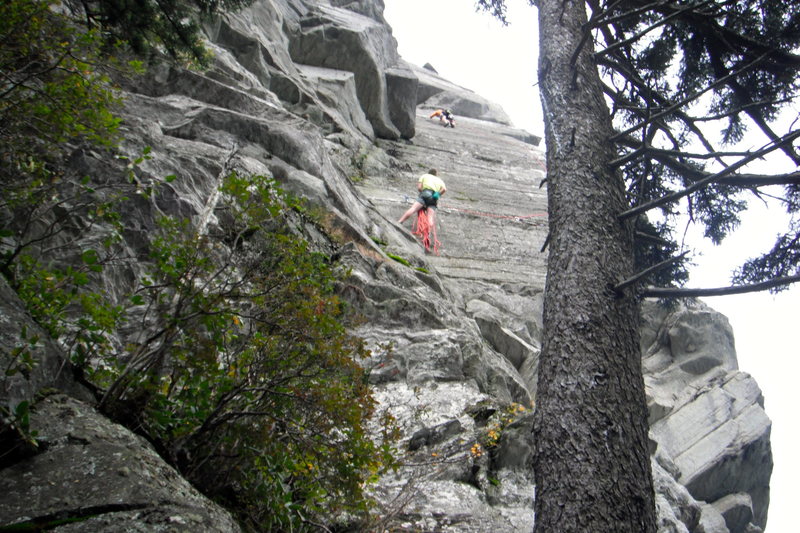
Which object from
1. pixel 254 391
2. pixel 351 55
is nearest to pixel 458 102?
pixel 351 55

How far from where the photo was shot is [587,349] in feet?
12.6

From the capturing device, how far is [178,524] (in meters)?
2.43

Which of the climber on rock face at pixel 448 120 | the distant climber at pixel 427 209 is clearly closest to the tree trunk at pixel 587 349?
the distant climber at pixel 427 209

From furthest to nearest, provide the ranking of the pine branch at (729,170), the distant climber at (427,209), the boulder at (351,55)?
the boulder at (351,55), the distant climber at (427,209), the pine branch at (729,170)

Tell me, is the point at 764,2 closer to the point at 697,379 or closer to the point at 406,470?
the point at 406,470

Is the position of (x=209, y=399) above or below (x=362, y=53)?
below

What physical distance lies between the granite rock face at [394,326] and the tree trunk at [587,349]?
1172 mm

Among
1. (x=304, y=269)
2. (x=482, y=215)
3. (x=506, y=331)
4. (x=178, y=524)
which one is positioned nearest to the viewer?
(x=178, y=524)

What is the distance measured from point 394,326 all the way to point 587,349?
3080mm

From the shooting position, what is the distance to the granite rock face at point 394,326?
8.74 ft

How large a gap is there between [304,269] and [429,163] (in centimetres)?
1549

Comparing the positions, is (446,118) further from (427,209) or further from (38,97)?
(38,97)

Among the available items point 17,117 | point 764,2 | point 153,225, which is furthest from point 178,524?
point 764,2

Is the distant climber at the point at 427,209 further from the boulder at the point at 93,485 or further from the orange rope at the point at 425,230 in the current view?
the boulder at the point at 93,485
